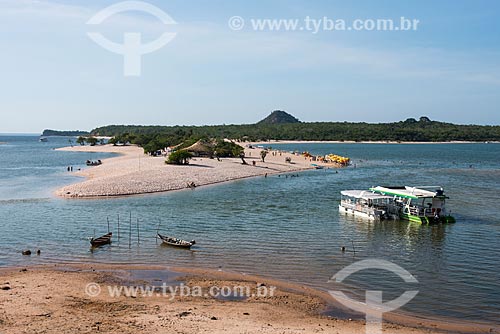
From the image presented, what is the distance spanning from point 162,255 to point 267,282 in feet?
26.6

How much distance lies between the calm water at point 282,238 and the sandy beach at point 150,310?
9.81ft

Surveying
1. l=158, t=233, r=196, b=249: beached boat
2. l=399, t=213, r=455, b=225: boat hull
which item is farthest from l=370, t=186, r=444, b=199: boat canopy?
l=158, t=233, r=196, b=249: beached boat

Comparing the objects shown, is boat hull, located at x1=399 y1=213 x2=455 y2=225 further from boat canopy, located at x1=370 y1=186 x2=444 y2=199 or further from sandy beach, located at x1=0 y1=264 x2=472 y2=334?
sandy beach, located at x1=0 y1=264 x2=472 y2=334

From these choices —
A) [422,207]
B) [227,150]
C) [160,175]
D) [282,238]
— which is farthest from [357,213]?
[227,150]

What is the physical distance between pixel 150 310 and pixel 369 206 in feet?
92.4

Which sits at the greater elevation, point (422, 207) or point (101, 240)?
point (422, 207)

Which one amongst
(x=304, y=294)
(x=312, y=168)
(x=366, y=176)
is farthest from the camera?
(x=312, y=168)

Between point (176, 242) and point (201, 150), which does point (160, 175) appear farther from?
point (176, 242)

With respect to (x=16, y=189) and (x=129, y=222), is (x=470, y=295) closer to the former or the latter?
(x=129, y=222)

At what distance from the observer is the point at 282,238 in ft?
114

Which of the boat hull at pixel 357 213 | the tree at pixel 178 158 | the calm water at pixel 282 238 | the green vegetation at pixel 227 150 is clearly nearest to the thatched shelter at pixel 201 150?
the green vegetation at pixel 227 150

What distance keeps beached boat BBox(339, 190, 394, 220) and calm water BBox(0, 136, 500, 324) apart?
145cm

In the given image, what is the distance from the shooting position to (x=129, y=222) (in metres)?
39.9

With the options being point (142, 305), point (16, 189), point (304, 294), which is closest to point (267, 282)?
point (304, 294)
